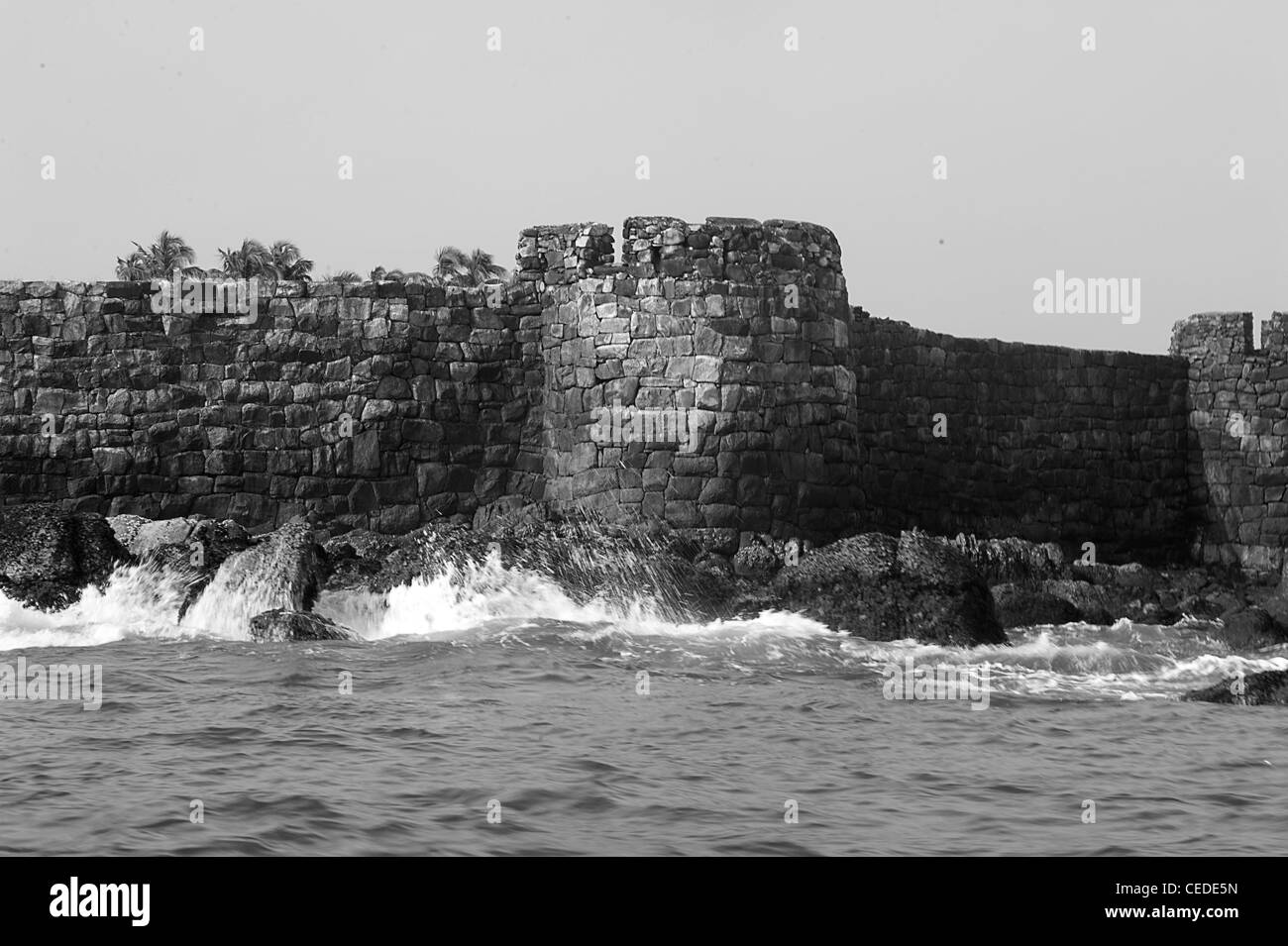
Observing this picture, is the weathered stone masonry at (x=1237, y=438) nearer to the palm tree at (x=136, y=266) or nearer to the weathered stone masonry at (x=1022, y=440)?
the weathered stone masonry at (x=1022, y=440)

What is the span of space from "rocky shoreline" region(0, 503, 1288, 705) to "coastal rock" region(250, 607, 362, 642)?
2 centimetres

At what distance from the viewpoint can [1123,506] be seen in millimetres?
22250

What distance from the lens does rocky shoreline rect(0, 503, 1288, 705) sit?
1560cm

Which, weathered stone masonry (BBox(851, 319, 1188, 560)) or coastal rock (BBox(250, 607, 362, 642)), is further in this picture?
weathered stone masonry (BBox(851, 319, 1188, 560))

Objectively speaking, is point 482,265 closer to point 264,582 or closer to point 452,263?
point 452,263

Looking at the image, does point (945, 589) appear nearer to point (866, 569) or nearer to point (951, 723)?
point (866, 569)

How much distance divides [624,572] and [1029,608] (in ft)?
12.8

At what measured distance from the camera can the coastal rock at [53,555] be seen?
52.7 feet

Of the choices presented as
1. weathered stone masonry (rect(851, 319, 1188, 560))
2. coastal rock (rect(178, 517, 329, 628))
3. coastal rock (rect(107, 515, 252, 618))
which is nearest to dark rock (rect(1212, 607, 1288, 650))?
weathered stone masonry (rect(851, 319, 1188, 560))

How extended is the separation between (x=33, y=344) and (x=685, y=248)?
23.2 ft

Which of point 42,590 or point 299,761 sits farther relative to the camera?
point 42,590

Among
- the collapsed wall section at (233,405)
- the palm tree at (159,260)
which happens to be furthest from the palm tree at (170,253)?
the collapsed wall section at (233,405)

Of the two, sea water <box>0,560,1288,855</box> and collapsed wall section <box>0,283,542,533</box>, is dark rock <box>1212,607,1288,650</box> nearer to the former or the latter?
sea water <box>0,560,1288,855</box>
